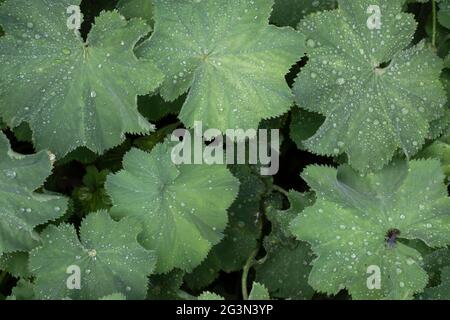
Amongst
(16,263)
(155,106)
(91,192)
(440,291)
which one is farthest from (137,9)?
(440,291)

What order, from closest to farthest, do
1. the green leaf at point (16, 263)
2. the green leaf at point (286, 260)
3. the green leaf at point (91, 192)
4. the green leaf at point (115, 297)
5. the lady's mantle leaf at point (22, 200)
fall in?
the green leaf at point (115, 297), the lady's mantle leaf at point (22, 200), the green leaf at point (16, 263), the green leaf at point (286, 260), the green leaf at point (91, 192)

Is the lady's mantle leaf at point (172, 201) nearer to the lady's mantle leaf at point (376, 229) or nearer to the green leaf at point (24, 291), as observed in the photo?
the lady's mantle leaf at point (376, 229)

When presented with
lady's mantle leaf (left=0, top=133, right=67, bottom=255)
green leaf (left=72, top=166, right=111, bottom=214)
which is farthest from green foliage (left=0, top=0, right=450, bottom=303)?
green leaf (left=72, top=166, right=111, bottom=214)

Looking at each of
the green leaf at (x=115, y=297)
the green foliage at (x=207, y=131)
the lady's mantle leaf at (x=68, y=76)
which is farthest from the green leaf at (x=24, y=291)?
the lady's mantle leaf at (x=68, y=76)

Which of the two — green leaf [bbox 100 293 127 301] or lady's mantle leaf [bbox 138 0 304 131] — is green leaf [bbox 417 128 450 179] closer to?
lady's mantle leaf [bbox 138 0 304 131]

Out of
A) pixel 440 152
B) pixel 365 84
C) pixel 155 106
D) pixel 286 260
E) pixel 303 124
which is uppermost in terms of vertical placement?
pixel 365 84

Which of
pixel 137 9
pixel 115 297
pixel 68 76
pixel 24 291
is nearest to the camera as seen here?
pixel 115 297

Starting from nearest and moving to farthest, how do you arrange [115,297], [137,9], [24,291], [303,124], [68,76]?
[115,297]
[68,76]
[24,291]
[137,9]
[303,124]

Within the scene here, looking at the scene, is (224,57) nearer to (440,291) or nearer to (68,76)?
(68,76)
